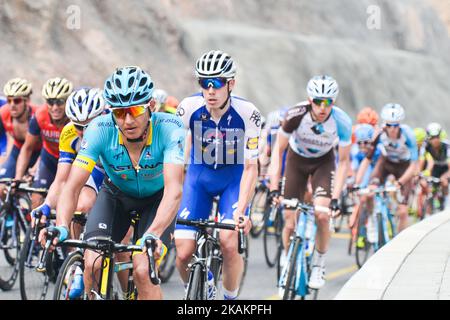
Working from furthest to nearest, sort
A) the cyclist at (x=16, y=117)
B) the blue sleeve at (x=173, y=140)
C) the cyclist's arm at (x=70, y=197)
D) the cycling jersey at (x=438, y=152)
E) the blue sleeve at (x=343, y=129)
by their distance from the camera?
1. the cycling jersey at (x=438, y=152)
2. the cyclist at (x=16, y=117)
3. the blue sleeve at (x=343, y=129)
4. the blue sleeve at (x=173, y=140)
5. the cyclist's arm at (x=70, y=197)

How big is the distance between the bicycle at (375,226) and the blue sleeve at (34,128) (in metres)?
4.00

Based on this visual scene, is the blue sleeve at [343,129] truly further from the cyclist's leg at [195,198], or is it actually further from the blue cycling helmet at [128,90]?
the blue cycling helmet at [128,90]

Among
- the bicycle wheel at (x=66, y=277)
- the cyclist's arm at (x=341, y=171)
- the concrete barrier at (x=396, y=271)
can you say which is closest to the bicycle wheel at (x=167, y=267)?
the cyclist's arm at (x=341, y=171)

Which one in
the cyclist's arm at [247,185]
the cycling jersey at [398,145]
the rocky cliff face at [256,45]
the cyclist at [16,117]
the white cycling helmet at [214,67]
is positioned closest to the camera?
the cyclist's arm at [247,185]

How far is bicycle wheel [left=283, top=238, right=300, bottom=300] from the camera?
8.16 metres

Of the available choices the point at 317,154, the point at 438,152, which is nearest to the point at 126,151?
the point at 317,154

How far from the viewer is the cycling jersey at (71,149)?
7.29 meters

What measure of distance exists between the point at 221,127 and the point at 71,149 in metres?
1.25

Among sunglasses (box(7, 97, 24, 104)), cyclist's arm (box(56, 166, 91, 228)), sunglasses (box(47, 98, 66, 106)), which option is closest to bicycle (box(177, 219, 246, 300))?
cyclist's arm (box(56, 166, 91, 228))

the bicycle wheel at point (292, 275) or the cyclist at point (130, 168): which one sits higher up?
the cyclist at point (130, 168)

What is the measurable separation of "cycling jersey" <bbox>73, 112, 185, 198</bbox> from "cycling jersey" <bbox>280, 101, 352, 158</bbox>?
127 inches

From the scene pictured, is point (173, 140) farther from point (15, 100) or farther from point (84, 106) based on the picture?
point (15, 100)

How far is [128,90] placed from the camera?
5.39 metres

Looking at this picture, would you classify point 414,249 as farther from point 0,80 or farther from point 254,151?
point 0,80
